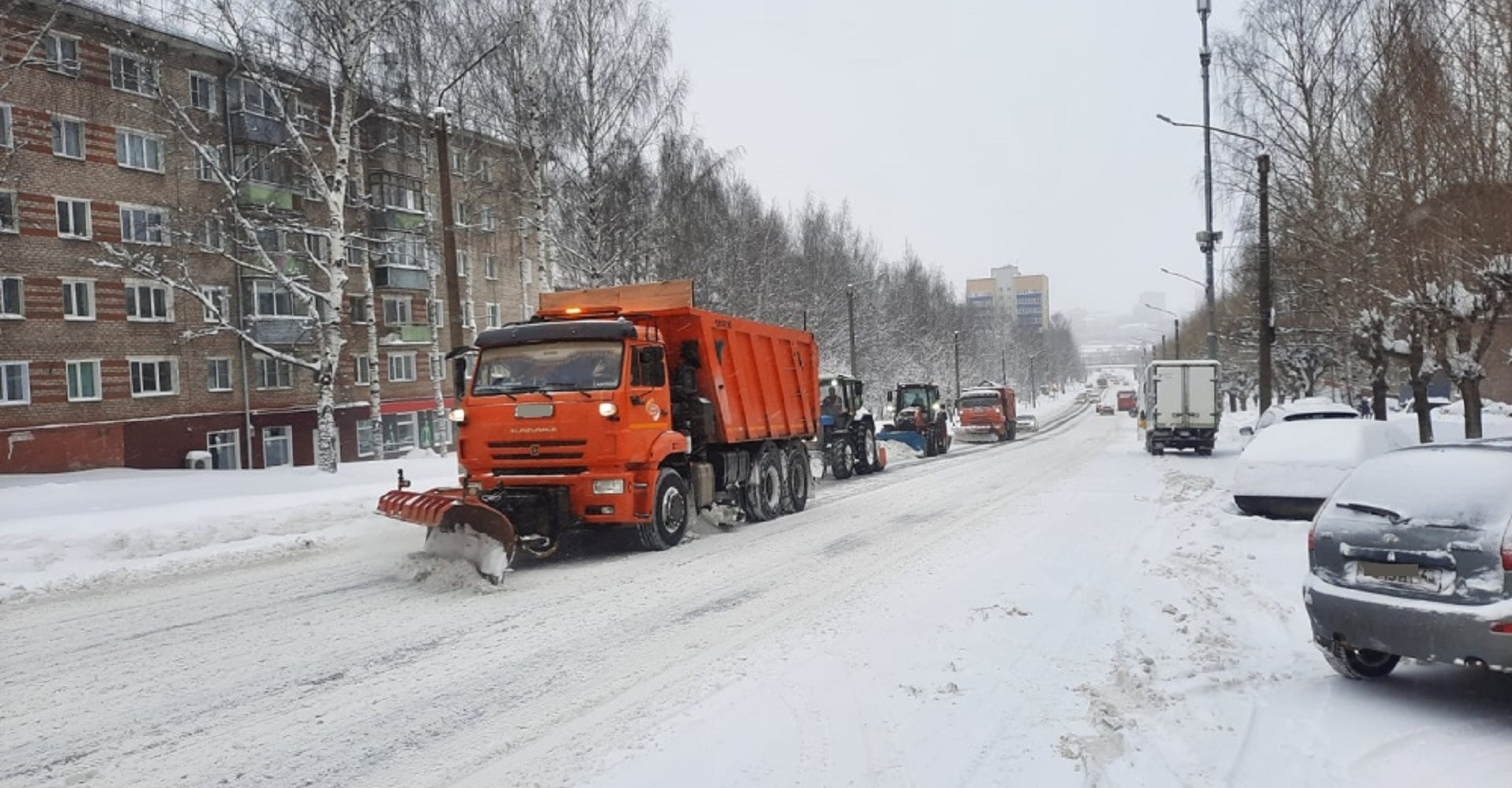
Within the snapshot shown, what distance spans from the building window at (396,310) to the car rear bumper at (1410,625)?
41.4 meters

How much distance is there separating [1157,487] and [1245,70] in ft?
55.3

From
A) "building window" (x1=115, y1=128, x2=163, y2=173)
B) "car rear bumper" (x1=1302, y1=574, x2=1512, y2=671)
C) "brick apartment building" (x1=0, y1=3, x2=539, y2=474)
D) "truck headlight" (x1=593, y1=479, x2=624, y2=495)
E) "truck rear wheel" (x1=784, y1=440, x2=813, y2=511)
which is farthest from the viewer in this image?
"building window" (x1=115, y1=128, x2=163, y2=173)

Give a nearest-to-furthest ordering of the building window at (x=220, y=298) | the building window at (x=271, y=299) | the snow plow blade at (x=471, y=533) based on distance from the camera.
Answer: the snow plow blade at (x=471, y=533) → the building window at (x=220, y=298) → the building window at (x=271, y=299)

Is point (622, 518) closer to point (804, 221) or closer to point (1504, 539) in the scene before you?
point (1504, 539)

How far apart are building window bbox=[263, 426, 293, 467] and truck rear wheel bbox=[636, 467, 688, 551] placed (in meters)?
30.0

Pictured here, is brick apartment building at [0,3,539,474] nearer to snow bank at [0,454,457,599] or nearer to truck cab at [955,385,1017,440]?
snow bank at [0,454,457,599]

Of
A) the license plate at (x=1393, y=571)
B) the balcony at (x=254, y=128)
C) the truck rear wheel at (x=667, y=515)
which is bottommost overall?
the truck rear wheel at (x=667, y=515)

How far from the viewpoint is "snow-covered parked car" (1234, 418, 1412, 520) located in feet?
40.0

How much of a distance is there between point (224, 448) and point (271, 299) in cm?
581

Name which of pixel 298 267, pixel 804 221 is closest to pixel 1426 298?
pixel 298 267

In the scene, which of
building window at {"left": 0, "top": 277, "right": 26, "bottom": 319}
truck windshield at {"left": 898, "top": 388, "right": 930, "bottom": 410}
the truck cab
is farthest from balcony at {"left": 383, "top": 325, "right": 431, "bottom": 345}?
the truck cab

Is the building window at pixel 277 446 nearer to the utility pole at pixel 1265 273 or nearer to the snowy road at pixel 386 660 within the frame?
the snowy road at pixel 386 660

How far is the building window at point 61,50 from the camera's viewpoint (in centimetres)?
2827

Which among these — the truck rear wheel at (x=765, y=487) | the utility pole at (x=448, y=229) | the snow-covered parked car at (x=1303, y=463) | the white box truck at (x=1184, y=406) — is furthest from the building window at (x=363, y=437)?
→ the snow-covered parked car at (x=1303, y=463)
